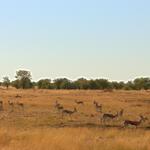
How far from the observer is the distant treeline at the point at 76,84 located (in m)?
141

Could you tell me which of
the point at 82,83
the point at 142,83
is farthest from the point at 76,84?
the point at 142,83

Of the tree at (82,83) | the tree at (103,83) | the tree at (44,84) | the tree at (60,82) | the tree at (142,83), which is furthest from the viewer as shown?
the tree at (44,84)

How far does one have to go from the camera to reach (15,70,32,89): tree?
146m

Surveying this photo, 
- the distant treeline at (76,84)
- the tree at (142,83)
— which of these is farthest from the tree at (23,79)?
the tree at (142,83)

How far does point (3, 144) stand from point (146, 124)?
611 inches

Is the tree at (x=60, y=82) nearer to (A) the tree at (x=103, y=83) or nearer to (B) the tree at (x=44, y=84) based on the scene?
(B) the tree at (x=44, y=84)

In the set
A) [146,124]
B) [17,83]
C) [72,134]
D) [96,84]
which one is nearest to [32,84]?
[17,83]

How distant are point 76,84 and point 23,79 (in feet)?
50.4

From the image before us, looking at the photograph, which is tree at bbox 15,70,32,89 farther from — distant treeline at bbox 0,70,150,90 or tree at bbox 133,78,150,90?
tree at bbox 133,78,150,90

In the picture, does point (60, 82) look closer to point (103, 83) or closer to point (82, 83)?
point (82, 83)

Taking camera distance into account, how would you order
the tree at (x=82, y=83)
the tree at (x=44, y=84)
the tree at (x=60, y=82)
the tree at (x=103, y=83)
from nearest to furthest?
the tree at (x=82, y=83) < the tree at (x=103, y=83) < the tree at (x=60, y=82) < the tree at (x=44, y=84)

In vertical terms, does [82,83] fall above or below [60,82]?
below

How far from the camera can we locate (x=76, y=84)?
145 metres

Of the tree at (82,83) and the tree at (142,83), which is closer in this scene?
the tree at (82,83)
